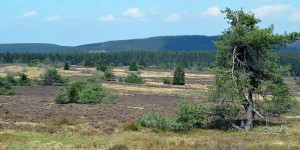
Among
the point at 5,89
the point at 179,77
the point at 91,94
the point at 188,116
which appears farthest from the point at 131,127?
the point at 179,77

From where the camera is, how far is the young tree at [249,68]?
2583 cm

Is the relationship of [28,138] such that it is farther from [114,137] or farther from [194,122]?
[194,122]

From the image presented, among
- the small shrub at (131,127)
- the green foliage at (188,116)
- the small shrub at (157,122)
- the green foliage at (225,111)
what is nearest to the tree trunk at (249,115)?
the green foliage at (225,111)

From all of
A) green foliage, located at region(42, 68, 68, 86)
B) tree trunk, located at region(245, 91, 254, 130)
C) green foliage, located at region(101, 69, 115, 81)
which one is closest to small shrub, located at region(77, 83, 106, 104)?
tree trunk, located at region(245, 91, 254, 130)

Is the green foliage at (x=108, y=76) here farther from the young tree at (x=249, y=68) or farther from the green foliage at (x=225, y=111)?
the green foliage at (x=225, y=111)

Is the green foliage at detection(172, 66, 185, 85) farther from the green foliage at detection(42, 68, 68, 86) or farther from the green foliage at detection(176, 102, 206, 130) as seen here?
the green foliage at detection(176, 102, 206, 130)

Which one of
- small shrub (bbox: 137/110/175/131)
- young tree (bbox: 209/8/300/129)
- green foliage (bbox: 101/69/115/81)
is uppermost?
young tree (bbox: 209/8/300/129)

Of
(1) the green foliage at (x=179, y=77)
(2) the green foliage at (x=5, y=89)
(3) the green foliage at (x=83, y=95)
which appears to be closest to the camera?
(3) the green foliage at (x=83, y=95)

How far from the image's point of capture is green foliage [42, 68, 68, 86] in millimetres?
82625

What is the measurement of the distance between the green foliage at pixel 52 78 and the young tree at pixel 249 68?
5958 centimetres

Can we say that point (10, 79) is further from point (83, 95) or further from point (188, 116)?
point (188, 116)

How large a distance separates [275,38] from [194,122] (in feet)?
24.0

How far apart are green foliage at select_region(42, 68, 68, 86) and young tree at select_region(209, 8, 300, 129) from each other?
59.6m

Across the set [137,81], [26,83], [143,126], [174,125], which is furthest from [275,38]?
[137,81]
